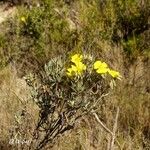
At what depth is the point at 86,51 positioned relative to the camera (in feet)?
14.5

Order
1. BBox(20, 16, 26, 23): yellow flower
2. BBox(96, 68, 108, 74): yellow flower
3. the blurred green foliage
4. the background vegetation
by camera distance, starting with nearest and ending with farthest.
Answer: BBox(96, 68, 108, 74): yellow flower < the background vegetation < the blurred green foliage < BBox(20, 16, 26, 23): yellow flower

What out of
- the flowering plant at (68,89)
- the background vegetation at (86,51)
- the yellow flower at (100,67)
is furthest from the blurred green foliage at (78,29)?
the yellow flower at (100,67)

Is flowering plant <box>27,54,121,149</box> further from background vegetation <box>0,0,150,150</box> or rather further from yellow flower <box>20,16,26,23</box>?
yellow flower <box>20,16,26,23</box>

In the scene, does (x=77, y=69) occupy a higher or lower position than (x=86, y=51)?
lower

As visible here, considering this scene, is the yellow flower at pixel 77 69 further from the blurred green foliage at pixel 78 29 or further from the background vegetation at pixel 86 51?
the blurred green foliage at pixel 78 29

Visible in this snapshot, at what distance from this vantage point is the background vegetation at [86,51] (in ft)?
12.1

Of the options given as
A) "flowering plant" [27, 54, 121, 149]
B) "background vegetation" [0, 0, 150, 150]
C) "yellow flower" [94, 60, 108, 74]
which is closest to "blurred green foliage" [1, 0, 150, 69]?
"background vegetation" [0, 0, 150, 150]

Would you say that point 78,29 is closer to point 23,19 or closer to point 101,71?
point 23,19

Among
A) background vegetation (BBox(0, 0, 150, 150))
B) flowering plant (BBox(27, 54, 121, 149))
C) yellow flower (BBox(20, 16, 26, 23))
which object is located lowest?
flowering plant (BBox(27, 54, 121, 149))

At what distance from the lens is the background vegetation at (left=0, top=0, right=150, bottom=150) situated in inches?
145

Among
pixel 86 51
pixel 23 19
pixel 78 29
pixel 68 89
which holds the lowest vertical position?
pixel 68 89

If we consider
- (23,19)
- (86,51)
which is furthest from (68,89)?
(23,19)

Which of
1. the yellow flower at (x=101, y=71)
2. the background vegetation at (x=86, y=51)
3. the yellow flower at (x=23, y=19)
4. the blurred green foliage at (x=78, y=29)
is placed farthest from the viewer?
the yellow flower at (x=23, y=19)

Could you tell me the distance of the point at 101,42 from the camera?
15.9 feet
